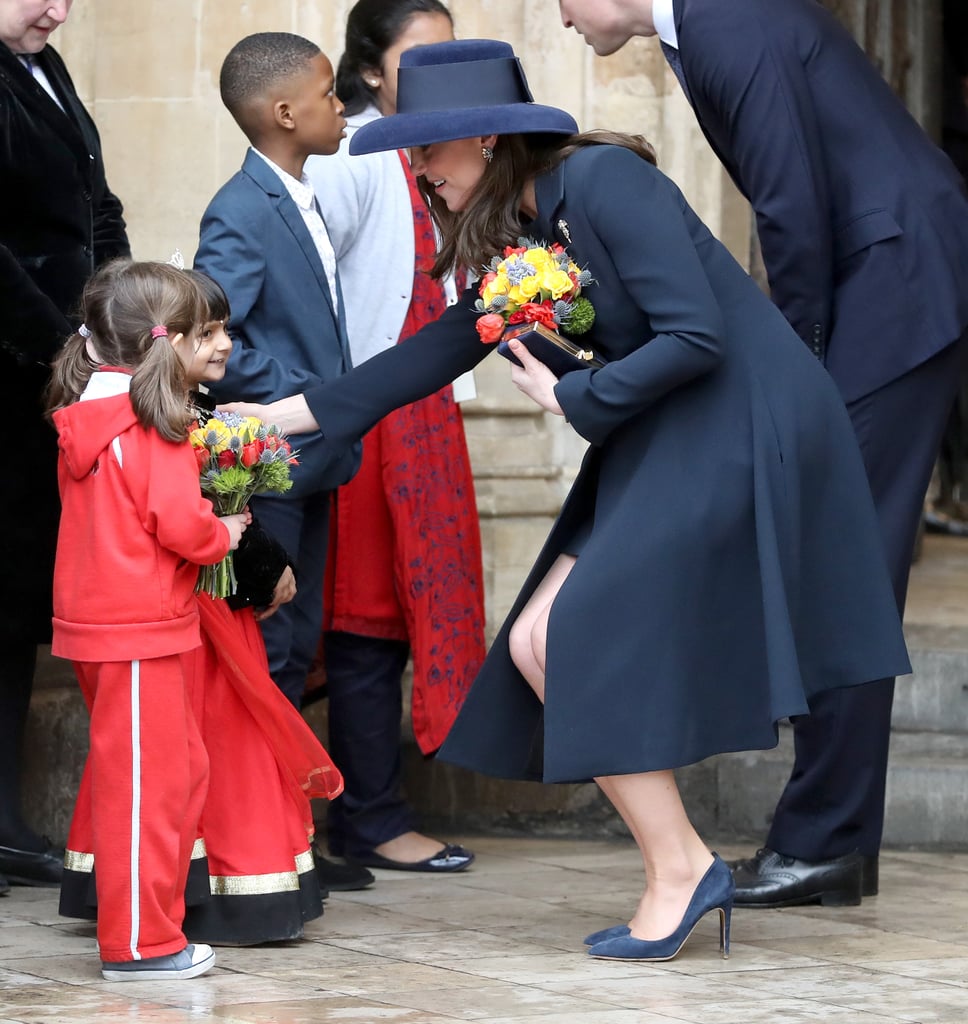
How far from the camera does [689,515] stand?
11.8 feet

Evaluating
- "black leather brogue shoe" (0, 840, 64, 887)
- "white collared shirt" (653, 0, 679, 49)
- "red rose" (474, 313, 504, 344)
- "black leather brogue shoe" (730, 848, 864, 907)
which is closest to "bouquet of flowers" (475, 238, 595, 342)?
"red rose" (474, 313, 504, 344)

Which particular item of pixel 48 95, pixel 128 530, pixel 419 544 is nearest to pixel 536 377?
pixel 128 530

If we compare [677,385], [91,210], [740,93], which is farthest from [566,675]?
[91,210]

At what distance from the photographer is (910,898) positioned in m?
4.45

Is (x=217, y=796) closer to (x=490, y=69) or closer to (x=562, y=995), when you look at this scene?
(x=562, y=995)

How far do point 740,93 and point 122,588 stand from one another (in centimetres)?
157

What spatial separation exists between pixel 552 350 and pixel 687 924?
1034 millimetres

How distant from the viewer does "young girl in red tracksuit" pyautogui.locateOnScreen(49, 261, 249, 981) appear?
11.6 ft

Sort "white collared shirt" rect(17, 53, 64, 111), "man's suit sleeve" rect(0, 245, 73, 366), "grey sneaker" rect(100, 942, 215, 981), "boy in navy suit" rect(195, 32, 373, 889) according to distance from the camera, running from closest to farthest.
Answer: "grey sneaker" rect(100, 942, 215, 981)
"man's suit sleeve" rect(0, 245, 73, 366)
"boy in navy suit" rect(195, 32, 373, 889)
"white collared shirt" rect(17, 53, 64, 111)

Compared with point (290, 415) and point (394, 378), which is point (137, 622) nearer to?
point (290, 415)

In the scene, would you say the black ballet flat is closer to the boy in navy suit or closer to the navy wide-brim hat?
the boy in navy suit

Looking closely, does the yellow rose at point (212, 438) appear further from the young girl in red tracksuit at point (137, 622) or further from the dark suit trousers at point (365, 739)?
the dark suit trousers at point (365, 739)

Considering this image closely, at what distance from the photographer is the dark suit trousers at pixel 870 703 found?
429 centimetres

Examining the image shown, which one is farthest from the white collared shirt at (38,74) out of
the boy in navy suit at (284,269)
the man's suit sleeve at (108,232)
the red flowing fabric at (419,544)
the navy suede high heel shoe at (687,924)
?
the navy suede high heel shoe at (687,924)
